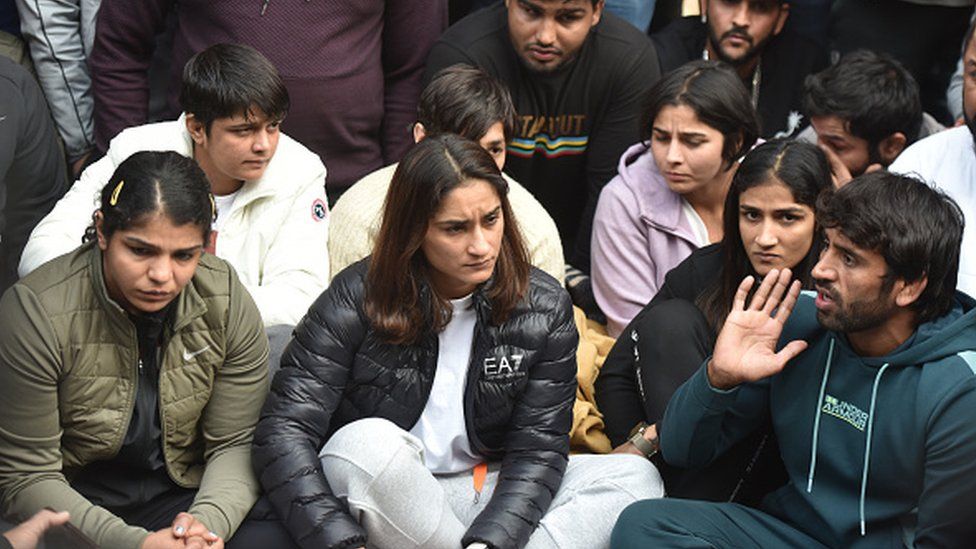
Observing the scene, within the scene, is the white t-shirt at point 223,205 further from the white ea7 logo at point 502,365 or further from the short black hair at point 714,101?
the short black hair at point 714,101

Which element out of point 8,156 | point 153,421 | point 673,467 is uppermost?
point 8,156

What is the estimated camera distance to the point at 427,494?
304 centimetres

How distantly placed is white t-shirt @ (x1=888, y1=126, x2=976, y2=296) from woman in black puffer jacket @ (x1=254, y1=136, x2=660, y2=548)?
120 cm

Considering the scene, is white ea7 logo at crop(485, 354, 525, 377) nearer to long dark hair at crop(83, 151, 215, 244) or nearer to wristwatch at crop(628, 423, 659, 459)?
wristwatch at crop(628, 423, 659, 459)

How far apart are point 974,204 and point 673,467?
116cm

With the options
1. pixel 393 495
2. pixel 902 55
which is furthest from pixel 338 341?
pixel 902 55

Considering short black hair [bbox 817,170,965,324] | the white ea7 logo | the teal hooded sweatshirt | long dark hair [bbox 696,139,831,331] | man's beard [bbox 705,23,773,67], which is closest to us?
the teal hooded sweatshirt

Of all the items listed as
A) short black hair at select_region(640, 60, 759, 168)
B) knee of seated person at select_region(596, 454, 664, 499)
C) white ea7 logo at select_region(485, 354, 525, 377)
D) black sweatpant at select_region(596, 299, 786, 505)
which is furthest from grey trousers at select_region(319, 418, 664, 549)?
short black hair at select_region(640, 60, 759, 168)

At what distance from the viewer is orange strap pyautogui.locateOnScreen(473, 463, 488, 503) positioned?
324 cm

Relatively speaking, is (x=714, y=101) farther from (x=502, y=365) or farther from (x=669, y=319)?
(x=502, y=365)

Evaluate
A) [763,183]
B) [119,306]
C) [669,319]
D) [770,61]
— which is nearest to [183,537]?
[119,306]

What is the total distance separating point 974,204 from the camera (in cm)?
385

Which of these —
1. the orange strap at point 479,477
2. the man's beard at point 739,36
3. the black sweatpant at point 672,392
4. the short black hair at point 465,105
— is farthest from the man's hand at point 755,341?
the man's beard at point 739,36

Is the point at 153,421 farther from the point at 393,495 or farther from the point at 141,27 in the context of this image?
the point at 141,27
